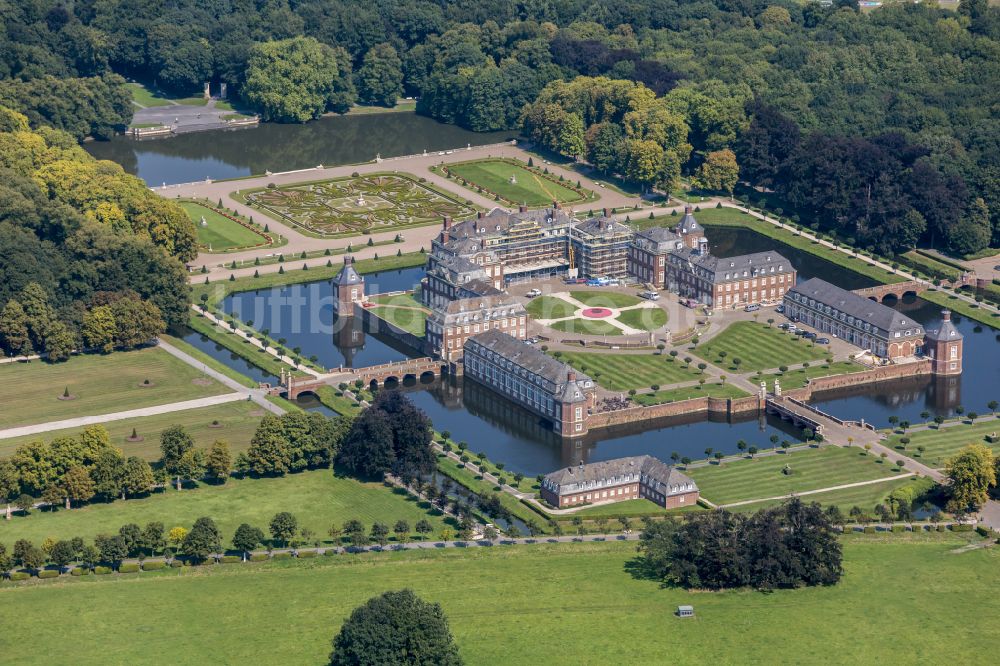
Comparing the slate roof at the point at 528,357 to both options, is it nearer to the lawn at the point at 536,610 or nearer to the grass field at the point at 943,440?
the lawn at the point at 536,610

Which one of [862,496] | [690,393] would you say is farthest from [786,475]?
[690,393]

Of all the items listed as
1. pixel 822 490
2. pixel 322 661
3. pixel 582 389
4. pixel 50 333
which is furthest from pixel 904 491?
pixel 50 333

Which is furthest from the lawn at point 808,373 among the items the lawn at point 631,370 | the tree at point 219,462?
the tree at point 219,462

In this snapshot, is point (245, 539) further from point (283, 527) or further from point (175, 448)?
point (175, 448)

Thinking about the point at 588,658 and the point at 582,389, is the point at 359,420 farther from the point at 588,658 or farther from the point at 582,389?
the point at 588,658

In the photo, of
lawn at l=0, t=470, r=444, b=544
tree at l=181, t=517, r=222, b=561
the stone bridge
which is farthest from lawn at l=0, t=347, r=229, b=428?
tree at l=181, t=517, r=222, b=561

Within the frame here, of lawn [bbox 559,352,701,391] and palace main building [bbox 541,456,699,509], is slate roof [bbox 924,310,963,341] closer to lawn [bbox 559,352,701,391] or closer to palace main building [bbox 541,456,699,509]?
lawn [bbox 559,352,701,391]
